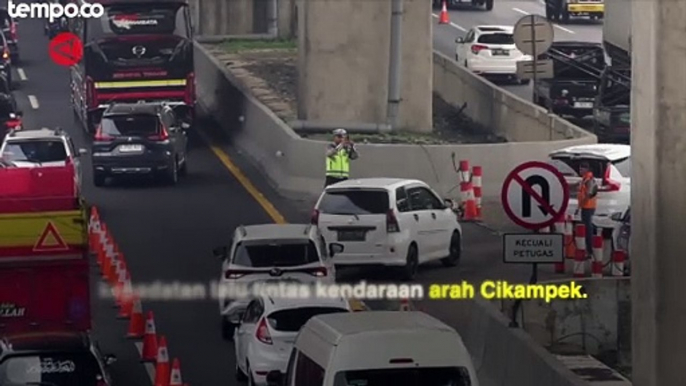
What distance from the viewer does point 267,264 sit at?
24406mm

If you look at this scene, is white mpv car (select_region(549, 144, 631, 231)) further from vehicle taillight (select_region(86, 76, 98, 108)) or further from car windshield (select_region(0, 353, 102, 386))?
vehicle taillight (select_region(86, 76, 98, 108))

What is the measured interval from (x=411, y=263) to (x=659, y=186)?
11.3 m

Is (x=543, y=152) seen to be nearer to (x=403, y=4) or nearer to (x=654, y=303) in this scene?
(x=403, y=4)

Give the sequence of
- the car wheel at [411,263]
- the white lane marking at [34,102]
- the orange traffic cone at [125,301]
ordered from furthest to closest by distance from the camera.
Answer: the white lane marking at [34,102] → the car wheel at [411,263] → the orange traffic cone at [125,301]

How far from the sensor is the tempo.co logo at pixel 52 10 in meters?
45.8

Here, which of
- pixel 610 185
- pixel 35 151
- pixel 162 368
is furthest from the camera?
pixel 35 151

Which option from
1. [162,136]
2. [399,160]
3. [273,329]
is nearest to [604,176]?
[399,160]

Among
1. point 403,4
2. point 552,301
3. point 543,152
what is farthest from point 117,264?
point 403,4

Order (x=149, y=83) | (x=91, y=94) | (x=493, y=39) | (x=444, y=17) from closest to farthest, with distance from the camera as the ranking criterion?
(x=91, y=94) → (x=149, y=83) → (x=493, y=39) → (x=444, y=17)

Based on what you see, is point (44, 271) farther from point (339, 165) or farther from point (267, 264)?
point (339, 165)

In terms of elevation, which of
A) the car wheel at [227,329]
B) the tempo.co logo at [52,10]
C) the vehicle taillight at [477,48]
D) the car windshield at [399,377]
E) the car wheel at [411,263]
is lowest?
the car wheel at [227,329]

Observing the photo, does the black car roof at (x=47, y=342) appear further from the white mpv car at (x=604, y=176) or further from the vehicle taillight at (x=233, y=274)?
the white mpv car at (x=604, y=176)

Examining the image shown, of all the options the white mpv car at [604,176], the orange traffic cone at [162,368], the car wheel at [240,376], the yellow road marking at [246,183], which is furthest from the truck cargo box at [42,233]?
the yellow road marking at [246,183]

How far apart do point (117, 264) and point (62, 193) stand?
2825 millimetres
